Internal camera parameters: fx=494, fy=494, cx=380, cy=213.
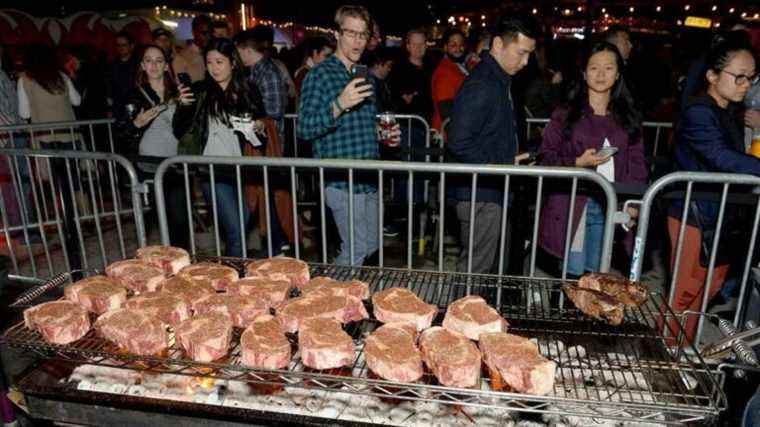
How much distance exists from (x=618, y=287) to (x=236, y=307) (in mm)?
2092

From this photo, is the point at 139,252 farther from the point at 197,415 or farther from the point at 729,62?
the point at 729,62

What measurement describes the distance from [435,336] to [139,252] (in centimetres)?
210

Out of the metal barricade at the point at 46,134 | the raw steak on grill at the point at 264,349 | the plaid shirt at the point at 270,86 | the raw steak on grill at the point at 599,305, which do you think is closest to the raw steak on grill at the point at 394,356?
the raw steak on grill at the point at 264,349

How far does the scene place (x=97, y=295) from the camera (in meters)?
2.76

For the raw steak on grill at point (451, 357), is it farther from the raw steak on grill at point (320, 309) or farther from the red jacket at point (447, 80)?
the red jacket at point (447, 80)

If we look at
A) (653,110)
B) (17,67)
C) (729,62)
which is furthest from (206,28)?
(653,110)

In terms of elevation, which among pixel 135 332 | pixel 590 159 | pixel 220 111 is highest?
pixel 220 111

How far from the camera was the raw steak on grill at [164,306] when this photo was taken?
261 centimetres

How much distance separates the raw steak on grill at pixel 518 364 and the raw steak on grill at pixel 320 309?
73cm

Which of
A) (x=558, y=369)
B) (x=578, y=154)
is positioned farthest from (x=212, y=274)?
(x=578, y=154)

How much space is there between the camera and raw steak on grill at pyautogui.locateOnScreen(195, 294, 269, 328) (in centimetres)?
266

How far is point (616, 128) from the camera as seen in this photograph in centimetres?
418

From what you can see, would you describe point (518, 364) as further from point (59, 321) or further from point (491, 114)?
point (491, 114)

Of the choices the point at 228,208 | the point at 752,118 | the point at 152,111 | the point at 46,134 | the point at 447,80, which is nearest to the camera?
the point at 752,118
